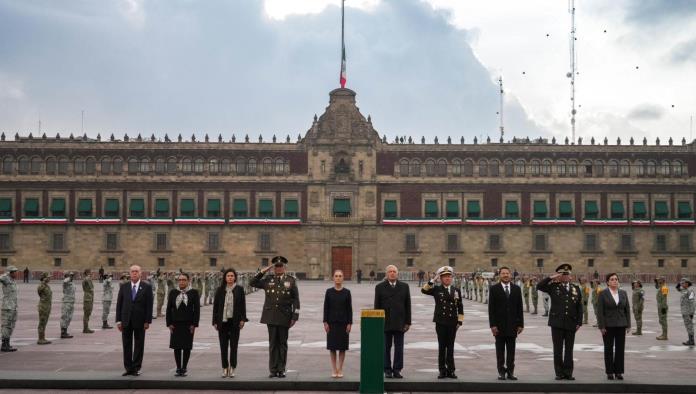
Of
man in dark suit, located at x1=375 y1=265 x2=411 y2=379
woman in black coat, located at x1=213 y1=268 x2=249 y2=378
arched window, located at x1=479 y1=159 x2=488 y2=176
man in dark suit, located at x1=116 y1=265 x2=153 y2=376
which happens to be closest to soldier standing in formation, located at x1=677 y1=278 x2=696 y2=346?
man in dark suit, located at x1=375 y1=265 x2=411 y2=379

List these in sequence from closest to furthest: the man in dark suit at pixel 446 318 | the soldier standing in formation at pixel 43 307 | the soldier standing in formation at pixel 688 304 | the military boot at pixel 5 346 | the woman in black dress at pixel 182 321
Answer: the man in dark suit at pixel 446 318 < the woman in black dress at pixel 182 321 < the military boot at pixel 5 346 < the soldier standing in formation at pixel 43 307 < the soldier standing in formation at pixel 688 304

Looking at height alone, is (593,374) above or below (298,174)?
below

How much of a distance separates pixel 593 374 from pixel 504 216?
5240 centimetres

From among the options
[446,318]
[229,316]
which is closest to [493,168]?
[446,318]

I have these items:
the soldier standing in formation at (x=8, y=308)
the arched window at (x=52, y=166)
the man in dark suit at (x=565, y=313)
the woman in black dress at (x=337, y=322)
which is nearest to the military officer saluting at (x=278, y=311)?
the woman in black dress at (x=337, y=322)

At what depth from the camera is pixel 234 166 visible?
6650 centimetres

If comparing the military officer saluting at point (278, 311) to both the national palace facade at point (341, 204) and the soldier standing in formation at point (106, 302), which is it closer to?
the soldier standing in formation at point (106, 302)

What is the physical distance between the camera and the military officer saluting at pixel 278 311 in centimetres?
1337

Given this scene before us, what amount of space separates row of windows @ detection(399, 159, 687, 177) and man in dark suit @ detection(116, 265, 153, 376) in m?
52.8

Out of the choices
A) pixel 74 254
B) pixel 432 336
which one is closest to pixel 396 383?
pixel 432 336

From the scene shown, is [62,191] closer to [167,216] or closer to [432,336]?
[167,216]

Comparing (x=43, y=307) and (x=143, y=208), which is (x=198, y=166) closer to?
(x=143, y=208)

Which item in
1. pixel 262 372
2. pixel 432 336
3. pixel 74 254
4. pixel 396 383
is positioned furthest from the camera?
pixel 74 254

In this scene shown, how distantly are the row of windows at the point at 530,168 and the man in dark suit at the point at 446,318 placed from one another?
5267 cm
